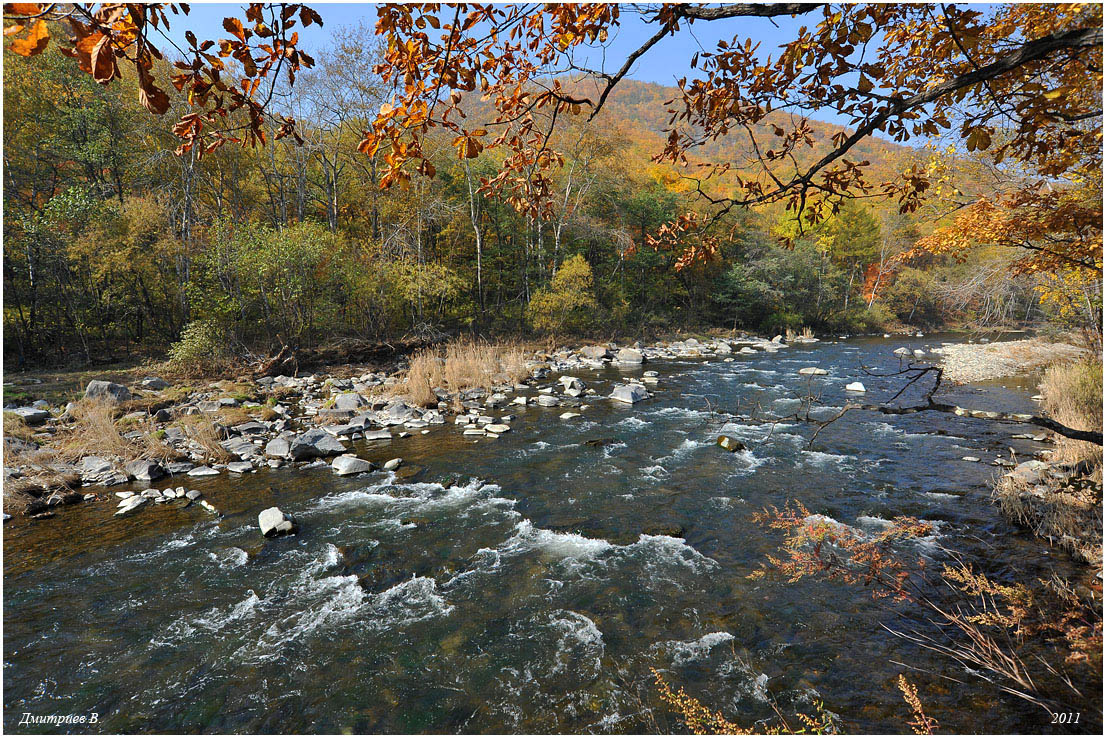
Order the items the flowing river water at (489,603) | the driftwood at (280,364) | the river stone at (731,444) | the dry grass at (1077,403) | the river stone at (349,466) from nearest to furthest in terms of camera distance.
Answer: the flowing river water at (489,603)
the dry grass at (1077,403)
the river stone at (349,466)
the river stone at (731,444)
the driftwood at (280,364)

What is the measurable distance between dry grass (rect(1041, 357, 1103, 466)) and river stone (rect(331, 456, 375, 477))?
31.4 ft

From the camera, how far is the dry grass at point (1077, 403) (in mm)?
6148

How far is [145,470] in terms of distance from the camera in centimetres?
705

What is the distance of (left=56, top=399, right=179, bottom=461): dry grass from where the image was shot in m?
7.47

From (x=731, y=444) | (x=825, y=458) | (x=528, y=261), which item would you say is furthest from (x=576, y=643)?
(x=528, y=261)

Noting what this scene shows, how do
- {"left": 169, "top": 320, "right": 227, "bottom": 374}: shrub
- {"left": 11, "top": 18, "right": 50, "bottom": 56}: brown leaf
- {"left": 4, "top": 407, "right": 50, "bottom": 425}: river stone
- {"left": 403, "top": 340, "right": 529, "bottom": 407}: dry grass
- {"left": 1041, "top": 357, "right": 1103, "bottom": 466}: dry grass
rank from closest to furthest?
{"left": 11, "top": 18, "right": 50, "bottom": 56}: brown leaf → {"left": 1041, "top": 357, "right": 1103, "bottom": 466}: dry grass → {"left": 4, "top": 407, "right": 50, "bottom": 425}: river stone → {"left": 403, "top": 340, "right": 529, "bottom": 407}: dry grass → {"left": 169, "top": 320, "right": 227, "bottom": 374}: shrub

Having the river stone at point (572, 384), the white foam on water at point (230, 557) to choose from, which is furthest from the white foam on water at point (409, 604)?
the river stone at point (572, 384)

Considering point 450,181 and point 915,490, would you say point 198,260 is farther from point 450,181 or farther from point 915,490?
point 915,490

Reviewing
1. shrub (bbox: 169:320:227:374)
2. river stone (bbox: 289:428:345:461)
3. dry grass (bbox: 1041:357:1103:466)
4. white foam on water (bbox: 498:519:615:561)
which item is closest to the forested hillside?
shrub (bbox: 169:320:227:374)

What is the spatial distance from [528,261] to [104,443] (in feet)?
65.3

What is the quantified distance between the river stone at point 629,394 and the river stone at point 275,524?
8.40 metres

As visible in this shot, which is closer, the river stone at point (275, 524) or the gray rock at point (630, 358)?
the river stone at point (275, 524)

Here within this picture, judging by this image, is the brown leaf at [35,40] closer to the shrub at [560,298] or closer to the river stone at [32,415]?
the river stone at [32,415]

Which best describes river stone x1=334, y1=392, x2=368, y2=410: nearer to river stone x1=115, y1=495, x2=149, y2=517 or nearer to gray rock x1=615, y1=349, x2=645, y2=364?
river stone x1=115, y1=495, x2=149, y2=517
